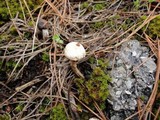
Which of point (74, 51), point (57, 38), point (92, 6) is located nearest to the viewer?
point (74, 51)

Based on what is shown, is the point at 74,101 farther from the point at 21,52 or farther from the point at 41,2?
the point at 41,2

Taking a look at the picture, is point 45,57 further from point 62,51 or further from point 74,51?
point 74,51

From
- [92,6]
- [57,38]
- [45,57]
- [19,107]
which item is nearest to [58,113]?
[19,107]

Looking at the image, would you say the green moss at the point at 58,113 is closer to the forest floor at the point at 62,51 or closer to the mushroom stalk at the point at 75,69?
the forest floor at the point at 62,51

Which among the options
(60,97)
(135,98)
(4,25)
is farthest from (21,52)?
(135,98)

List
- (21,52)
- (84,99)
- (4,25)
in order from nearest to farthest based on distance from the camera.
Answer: (84,99), (21,52), (4,25)

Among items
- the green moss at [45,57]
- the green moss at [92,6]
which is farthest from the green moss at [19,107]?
the green moss at [92,6]

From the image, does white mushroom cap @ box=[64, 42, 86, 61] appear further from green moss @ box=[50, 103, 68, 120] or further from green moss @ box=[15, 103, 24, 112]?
green moss @ box=[15, 103, 24, 112]
